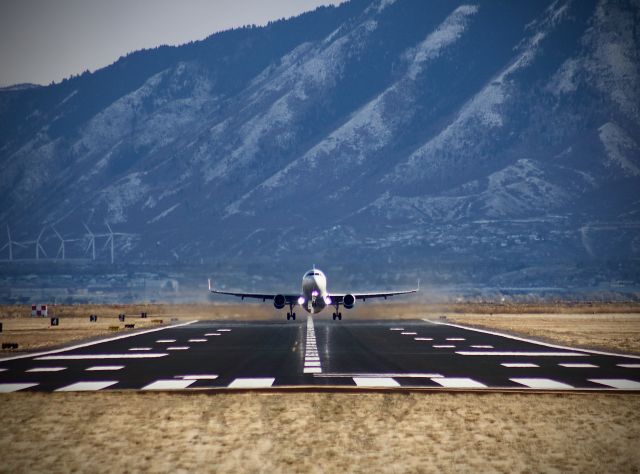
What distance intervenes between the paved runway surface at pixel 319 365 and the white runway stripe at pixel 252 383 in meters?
0.03

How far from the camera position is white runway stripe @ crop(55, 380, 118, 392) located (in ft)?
81.0

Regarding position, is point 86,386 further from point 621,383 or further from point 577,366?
point 577,366

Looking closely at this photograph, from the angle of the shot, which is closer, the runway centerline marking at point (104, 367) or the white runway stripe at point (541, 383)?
the white runway stripe at point (541, 383)

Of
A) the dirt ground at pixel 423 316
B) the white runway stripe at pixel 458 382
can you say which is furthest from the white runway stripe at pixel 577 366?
the dirt ground at pixel 423 316

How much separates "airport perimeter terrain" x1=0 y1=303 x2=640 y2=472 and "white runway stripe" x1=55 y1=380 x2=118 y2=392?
987 millimetres

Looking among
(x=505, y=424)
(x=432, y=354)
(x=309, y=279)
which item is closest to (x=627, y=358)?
(x=432, y=354)

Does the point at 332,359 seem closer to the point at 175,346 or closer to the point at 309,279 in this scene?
Result: the point at 175,346

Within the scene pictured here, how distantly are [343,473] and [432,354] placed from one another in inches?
998

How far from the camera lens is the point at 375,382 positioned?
88.3ft

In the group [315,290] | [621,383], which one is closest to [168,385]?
[621,383]

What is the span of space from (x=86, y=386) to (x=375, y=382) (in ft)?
24.5

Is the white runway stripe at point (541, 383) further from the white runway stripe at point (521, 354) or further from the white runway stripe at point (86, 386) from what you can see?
the white runway stripe at point (521, 354)

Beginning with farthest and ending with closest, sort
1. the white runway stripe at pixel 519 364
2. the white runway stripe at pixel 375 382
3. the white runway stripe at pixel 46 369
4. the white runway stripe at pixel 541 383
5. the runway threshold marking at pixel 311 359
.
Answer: the white runway stripe at pixel 519 364 < the white runway stripe at pixel 46 369 < the runway threshold marking at pixel 311 359 < the white runway stripe at pixel 375 382 < the white runway stripe at pixel 541 383

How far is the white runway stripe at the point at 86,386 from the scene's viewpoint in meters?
24.7
